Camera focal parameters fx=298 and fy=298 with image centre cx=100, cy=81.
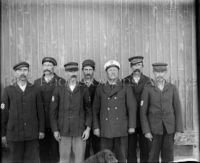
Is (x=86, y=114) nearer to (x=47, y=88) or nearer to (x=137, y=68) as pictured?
(x=47, y=88)

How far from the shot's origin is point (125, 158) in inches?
117

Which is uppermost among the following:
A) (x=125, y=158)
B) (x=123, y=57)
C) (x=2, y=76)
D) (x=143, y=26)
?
(x=143, y=26)

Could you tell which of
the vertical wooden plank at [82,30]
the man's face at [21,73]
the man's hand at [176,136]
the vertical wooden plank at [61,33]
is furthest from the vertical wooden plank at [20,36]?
the man's hand at [176,136]

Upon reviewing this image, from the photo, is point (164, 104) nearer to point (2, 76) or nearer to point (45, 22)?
point (45, 22)

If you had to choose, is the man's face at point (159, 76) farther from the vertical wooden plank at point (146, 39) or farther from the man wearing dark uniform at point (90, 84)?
the man wearing dark uniform at point (90, 84)

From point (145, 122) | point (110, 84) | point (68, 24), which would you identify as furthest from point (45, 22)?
point (145, 122)

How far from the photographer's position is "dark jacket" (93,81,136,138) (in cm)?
291

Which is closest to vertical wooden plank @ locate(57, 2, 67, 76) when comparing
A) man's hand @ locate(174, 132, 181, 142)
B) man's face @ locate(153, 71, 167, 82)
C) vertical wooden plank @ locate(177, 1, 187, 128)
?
man's face @ locate(153, 71, 167, 82)

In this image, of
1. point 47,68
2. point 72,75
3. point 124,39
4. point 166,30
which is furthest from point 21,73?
point 166,30

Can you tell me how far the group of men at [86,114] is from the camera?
286 cm

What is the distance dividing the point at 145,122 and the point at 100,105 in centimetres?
48

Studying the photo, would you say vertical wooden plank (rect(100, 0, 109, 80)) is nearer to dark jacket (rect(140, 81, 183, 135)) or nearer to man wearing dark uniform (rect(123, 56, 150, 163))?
man wearing dark uniform (rect(123, 56, 150, 163))

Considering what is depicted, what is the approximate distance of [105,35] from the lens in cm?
301

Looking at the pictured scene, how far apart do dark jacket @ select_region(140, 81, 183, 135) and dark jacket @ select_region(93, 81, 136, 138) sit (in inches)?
5.1
